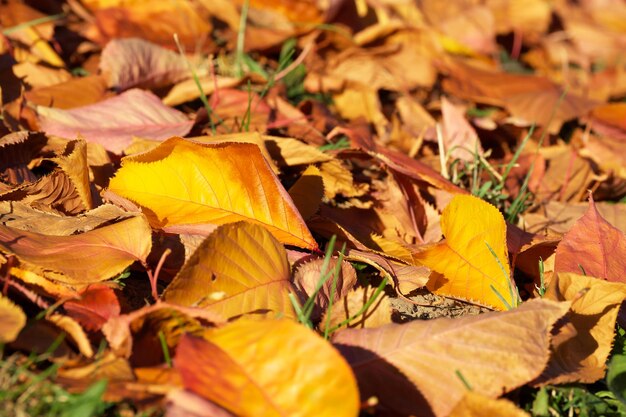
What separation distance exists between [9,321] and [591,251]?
3.50 ft

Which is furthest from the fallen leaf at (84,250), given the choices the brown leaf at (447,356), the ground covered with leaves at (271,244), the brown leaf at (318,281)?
the brown leaf at (447,356)

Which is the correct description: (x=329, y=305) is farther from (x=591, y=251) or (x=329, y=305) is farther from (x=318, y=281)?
(x=591, y=251)

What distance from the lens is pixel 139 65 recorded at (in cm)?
203

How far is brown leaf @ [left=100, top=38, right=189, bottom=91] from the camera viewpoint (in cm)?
197

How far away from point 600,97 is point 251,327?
8.01 feet

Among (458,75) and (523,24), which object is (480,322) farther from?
(523,24)

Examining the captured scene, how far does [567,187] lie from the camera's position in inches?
82.3

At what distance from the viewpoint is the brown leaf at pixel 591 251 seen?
1455mm

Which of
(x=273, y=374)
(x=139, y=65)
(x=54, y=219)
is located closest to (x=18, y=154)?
(x=54, y=219)

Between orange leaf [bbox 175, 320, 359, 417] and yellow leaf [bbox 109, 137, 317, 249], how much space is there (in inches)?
15.4

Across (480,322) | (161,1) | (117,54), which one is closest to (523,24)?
(161,1)

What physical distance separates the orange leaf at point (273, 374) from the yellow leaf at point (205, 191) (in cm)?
39

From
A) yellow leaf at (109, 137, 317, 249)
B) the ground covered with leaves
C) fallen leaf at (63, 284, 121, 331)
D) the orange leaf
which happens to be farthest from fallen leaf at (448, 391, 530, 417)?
fallen leaf at (63, 284, 121, 331)

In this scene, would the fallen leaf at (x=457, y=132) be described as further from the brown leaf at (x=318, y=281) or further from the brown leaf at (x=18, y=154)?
the brown leaf at (x=18, y=154)
